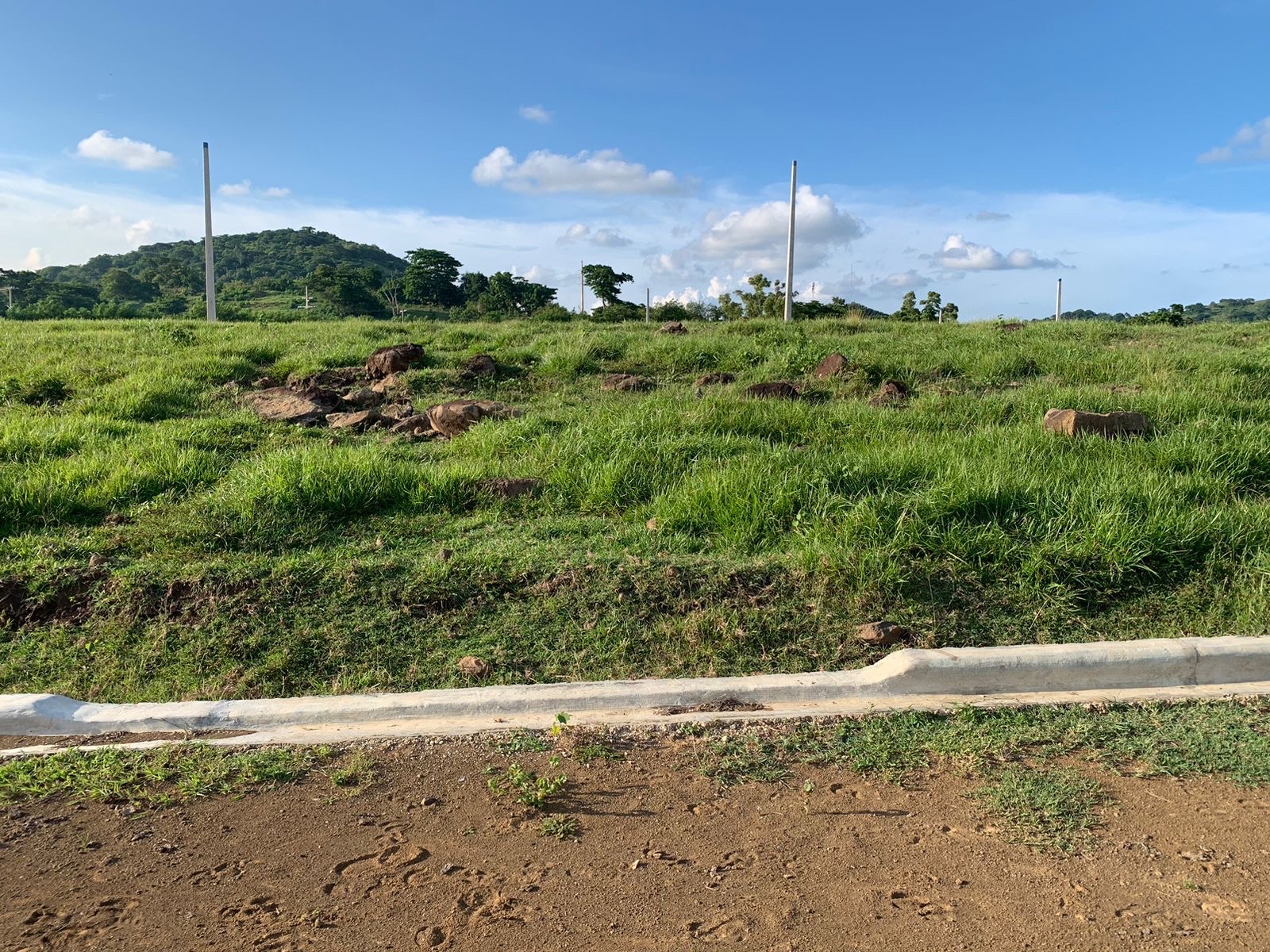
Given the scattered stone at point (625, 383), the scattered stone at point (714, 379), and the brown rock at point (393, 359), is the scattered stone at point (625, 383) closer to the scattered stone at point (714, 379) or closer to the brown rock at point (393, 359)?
the scattered stone at point (714, 379)

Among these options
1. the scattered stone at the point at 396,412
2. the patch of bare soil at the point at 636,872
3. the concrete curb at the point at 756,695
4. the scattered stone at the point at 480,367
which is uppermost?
the scattered stone at the point at 480,367

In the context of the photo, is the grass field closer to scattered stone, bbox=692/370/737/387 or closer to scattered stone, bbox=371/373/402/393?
scattered stone, bbox=692/370/737/387

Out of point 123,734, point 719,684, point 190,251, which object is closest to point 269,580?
point 123,734

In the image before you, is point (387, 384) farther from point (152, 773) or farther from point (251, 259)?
point (251, 259)

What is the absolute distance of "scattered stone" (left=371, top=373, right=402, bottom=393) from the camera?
8.06 m

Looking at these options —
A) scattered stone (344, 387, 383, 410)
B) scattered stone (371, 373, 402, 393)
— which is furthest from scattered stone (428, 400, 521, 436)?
scattered stone (371, 373, 402, 393)

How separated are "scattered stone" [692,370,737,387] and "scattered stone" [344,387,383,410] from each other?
9.48 ft

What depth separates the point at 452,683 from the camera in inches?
136

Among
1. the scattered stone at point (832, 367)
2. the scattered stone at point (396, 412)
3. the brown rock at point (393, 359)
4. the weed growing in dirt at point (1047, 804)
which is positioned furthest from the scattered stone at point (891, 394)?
the weed growing in dirt at point (1047, 804)

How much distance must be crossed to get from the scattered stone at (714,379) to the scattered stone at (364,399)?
2.89 m

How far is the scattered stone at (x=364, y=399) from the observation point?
7542mm

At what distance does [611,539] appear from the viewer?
445cm

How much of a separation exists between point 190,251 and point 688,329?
70347 mm

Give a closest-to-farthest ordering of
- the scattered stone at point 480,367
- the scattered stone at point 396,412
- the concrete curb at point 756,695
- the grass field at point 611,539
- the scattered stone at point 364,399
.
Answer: the concrete curb at point 756,695 → the grass field at point 611,539 → the scattered stone at point 396,412 → the scattered stone at point 364,399 → the scattered stone at point 480,367
